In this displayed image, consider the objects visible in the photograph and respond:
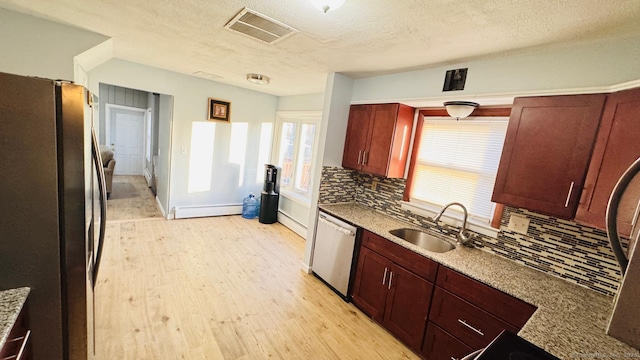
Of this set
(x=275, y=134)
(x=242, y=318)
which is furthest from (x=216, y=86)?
(x=242, y=318)

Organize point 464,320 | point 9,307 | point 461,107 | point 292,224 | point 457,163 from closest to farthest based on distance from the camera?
point 9,307, point 464,320, point 461,107, point 457,163, point 292,224

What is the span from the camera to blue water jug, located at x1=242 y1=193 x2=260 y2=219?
470 centimetres

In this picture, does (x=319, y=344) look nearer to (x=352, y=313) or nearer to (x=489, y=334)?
(x=352, y=313)

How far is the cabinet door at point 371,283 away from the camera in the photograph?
2273 mm

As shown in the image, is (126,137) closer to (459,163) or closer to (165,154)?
(165,154)

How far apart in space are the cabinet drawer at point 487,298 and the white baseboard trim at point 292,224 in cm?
257

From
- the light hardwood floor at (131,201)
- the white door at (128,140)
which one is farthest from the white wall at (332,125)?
the white door at (128,140)

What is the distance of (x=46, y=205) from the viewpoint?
0.89 metres

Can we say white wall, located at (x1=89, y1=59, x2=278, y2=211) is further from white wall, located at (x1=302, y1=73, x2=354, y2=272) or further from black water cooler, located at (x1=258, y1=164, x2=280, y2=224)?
white wall, located at (x1=302, y1=73, x2=354, y2=272)

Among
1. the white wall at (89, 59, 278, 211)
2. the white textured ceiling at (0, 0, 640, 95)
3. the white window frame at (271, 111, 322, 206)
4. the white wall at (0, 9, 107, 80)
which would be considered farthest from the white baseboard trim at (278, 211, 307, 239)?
the white wall at (0, 9, 107, 80)

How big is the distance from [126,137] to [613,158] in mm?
8664

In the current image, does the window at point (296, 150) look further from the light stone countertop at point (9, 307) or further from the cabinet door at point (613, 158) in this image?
the light stone countertop at point (9, 307)

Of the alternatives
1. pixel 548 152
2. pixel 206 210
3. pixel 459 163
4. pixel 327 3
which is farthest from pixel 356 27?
pixel 206 210

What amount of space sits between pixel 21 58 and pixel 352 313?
11.6ft
